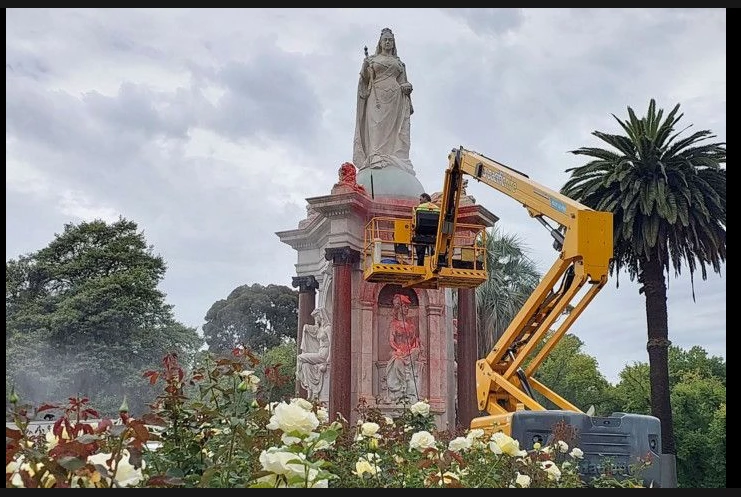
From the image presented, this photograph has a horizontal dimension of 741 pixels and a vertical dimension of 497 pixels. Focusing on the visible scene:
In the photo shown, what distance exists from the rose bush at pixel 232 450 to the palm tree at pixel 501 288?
111ft

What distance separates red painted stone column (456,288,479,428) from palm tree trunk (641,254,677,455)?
616 cm

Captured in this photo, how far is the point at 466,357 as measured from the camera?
20547 millimetres

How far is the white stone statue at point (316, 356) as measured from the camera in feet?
67.6

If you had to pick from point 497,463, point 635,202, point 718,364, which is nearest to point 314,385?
point 635,202

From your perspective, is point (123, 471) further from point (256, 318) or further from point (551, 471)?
point (256, 318)

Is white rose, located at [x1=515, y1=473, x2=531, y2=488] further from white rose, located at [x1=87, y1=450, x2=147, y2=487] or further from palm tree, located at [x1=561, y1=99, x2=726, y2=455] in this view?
palm tree, located at [x1=561, y1=99, x2=726, y2=455]

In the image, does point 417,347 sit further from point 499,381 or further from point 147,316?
point 147,316

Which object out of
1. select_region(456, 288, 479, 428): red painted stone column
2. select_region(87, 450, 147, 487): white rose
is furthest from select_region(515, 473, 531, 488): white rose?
select_region(456, 288, 479, 428): red painted stone column

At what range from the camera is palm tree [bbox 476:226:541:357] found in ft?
137

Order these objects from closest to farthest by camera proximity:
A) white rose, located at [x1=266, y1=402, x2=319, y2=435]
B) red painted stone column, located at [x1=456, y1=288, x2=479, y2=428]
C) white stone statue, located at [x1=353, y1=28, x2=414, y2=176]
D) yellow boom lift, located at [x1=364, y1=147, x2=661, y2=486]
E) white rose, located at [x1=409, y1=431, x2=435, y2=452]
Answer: white rose, located at [x1=266, y1=402, x2=319, y2=435] → white rose, located at [x1=409, y1=431, x2=435, y2=452] → yellow boom lift, located at [x1=364, y1=147, x2=661, y2=486] → red painted stone column, located at [x1=456, y1=288, x2=479, y2=428] → white stone statue, located at [x1=353, y1=28, x2=414, y2=176]

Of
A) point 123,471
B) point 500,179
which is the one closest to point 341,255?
point 500,179

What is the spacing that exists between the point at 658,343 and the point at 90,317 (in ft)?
86.7

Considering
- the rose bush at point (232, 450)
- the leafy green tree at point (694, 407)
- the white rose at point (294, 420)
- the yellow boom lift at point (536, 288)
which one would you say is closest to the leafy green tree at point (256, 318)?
the leafy green tree at point (694, 407)

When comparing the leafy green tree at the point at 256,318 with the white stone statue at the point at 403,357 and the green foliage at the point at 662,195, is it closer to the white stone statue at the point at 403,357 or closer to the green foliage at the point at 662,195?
the green foliage at the point at 662,195
